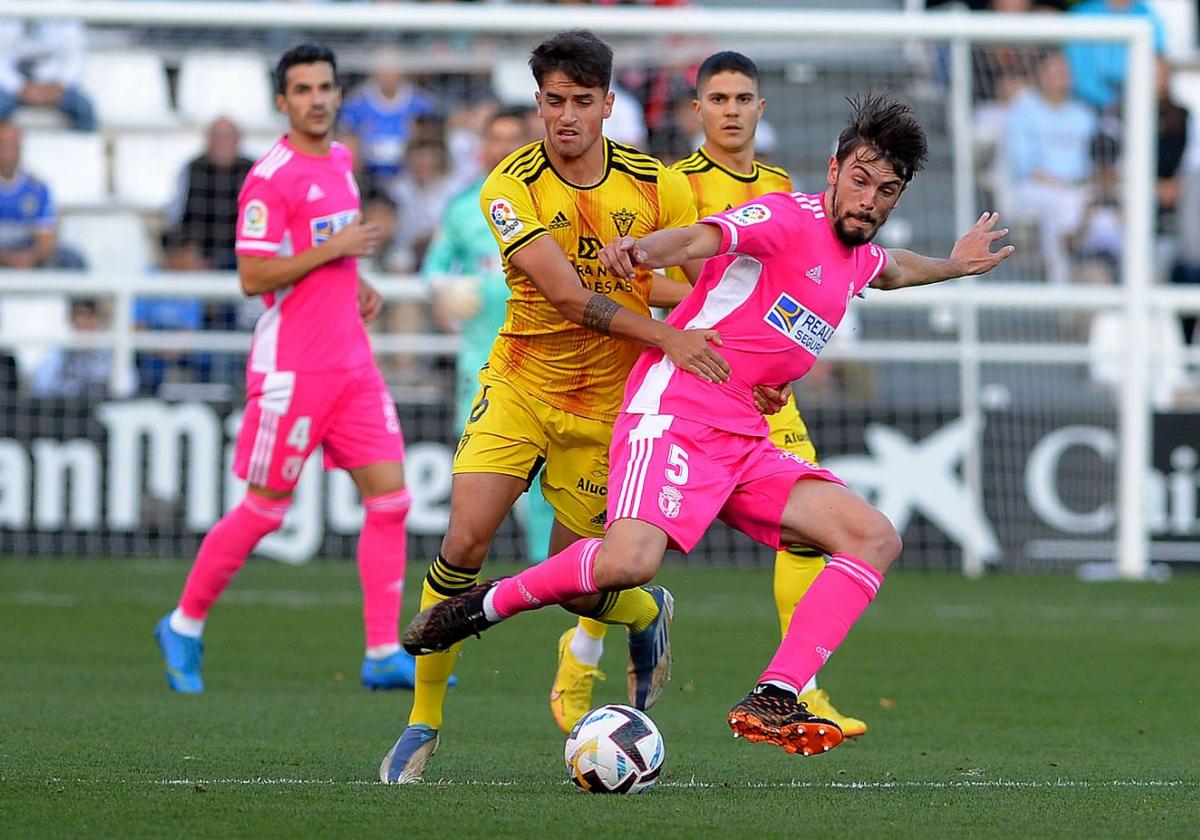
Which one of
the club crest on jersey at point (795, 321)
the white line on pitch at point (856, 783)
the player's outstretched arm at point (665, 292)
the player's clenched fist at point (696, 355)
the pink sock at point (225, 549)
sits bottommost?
the white line on pitch at point (856, 783)

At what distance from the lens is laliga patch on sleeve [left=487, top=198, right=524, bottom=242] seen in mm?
6305

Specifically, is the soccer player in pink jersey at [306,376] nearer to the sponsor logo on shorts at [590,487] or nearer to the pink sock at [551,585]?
the sponsor logo on shorts at [590,487]

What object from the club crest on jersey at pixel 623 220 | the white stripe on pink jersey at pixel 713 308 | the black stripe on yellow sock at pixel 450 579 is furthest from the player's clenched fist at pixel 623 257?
the black stripe on yellow sock at pixel 450 579

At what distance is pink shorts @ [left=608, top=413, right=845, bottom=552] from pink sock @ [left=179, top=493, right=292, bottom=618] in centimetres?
279

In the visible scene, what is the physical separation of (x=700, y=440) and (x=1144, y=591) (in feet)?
25.9

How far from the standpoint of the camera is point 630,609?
699 cm

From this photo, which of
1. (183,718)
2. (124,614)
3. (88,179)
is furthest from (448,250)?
(88,179)

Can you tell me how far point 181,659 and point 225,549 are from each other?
1.66 feet

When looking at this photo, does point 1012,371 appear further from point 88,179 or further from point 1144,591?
point 88,179

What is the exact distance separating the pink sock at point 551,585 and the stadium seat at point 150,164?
1038 cm

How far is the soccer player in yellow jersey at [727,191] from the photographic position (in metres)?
7.60

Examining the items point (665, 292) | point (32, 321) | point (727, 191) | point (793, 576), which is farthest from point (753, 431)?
point (32, 321)

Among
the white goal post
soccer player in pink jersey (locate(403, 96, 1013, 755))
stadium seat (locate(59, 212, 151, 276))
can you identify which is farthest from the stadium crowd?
soccer player in pink jersey (locate(403, 96, 1013, 755))

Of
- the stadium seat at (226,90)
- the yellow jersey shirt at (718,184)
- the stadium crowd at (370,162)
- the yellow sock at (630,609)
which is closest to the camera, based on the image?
the yellow sock at (630,609)
